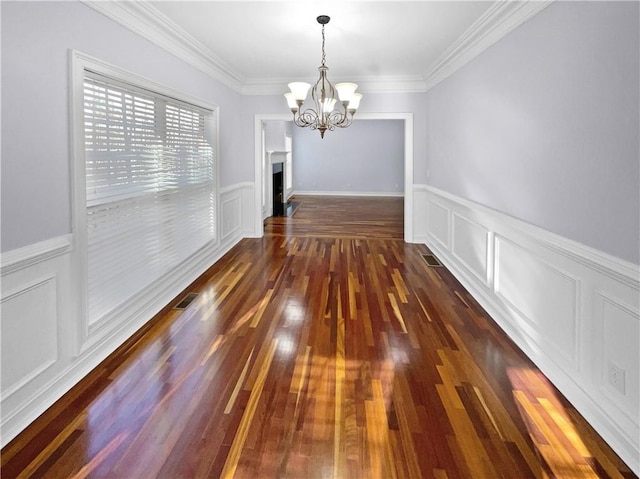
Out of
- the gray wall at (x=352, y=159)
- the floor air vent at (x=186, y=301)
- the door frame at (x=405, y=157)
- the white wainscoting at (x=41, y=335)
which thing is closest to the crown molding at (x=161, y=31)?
the door frame at (x=405, y=157)

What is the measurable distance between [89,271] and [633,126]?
10.1 feet

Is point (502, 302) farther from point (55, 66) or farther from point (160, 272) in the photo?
point (55, 66)

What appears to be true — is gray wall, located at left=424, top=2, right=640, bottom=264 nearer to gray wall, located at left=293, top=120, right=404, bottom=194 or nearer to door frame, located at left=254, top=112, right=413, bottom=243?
door frame, located at left=254, top=112, right=413, bottom=243

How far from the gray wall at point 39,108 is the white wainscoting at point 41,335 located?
125 millimetres

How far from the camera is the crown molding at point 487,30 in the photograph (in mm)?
2965

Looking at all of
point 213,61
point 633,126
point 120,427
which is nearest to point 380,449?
point 120,427

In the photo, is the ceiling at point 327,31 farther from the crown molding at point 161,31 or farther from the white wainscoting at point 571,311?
the white wainscoting at point 571,311

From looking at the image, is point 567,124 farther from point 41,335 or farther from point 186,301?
point 186,301

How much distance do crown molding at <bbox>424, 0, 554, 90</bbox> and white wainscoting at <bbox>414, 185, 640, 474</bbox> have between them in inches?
55.5

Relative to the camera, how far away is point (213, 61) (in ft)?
16.0

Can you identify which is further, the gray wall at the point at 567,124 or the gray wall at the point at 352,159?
the gray wall at the point at 352,159

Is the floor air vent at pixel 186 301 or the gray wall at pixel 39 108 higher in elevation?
the gray wall at pixel 39 108

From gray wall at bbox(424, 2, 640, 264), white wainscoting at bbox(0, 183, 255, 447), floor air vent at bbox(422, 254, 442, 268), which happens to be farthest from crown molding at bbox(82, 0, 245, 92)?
floor air vent at bbox(422, 254, 442, 268)

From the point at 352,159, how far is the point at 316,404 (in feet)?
39.5
